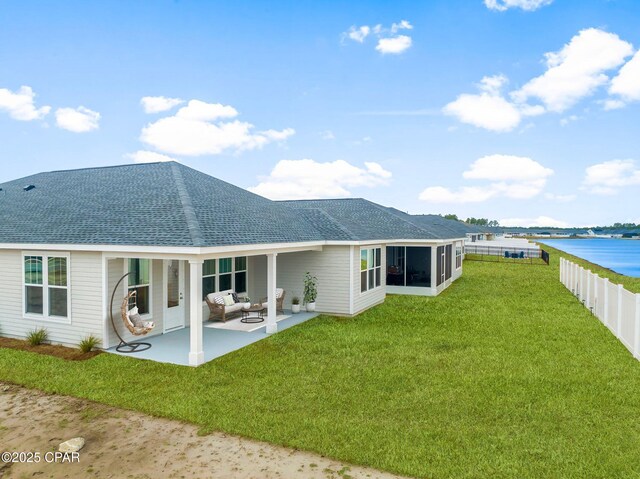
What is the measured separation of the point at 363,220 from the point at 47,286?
43.5 ft

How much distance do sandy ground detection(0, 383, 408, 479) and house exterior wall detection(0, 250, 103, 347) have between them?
3.07 m

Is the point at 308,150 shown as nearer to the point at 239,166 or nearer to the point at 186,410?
the point at 239,166

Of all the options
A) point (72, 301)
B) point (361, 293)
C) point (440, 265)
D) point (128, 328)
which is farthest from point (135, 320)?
point (440, 265)

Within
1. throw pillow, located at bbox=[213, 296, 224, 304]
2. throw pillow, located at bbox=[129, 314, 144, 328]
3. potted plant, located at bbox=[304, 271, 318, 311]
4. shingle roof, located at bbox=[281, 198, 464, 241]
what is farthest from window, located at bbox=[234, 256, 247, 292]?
throw pillow, located at bbox=[129, 314, 144, 328]

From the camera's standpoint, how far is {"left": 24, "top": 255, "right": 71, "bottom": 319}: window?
32.4 feet

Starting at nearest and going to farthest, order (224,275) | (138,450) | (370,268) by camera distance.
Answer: (138,450) → (224,275) → (370,268)

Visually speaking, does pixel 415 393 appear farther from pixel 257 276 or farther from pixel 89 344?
pixel 257 276

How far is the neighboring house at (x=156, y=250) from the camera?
9.27 metres

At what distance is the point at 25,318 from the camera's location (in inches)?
409

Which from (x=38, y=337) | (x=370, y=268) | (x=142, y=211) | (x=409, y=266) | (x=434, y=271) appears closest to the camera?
(x=38, y=337)

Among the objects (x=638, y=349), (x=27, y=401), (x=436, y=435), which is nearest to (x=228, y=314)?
(x=27, y=401)

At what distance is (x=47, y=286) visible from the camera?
10039mm

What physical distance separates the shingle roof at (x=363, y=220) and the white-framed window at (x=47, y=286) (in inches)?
357

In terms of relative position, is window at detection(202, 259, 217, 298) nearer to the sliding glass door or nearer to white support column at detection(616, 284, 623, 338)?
the sliding glass door
